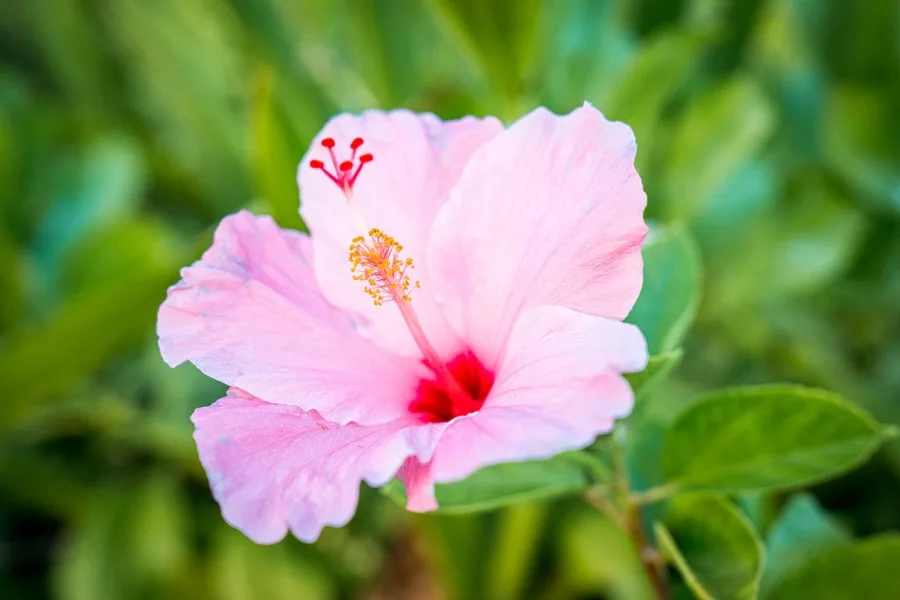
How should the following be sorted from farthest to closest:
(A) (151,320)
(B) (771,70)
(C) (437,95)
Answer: (B) (771,70) < (A) (151,320) < (C) (437,95)

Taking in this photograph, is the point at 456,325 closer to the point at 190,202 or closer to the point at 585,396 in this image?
the point at 585,396

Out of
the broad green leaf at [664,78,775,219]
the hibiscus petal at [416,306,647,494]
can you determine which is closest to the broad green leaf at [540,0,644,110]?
the broad green leaf at [664,78,775,219]

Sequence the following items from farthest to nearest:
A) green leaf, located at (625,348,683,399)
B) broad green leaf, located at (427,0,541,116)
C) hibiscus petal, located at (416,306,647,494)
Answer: broad green leaf, located at (427,0,541,116) < green leaf, located at (625,348,683,399) < hibiscus petal, located at (416,306,647,494)

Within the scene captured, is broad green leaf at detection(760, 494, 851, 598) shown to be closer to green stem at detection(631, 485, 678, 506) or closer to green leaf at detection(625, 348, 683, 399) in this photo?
green stem at detection(631, 485, 678, 506)

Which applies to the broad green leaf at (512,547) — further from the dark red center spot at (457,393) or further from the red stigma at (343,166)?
the red stigma at (343,166)

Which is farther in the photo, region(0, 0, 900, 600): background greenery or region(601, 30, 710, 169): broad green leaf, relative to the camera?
region(0, 0, 900, 600): background greenery

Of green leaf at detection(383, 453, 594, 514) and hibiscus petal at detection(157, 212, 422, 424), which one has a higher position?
hibiscus petal at detection(157, 212, 422, 424)

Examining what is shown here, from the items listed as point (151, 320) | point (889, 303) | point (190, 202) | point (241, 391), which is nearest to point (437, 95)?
point (151, 320)

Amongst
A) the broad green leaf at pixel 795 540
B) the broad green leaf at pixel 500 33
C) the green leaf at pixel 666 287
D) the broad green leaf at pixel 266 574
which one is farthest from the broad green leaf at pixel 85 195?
the broad green leaf at pixel 795 540
